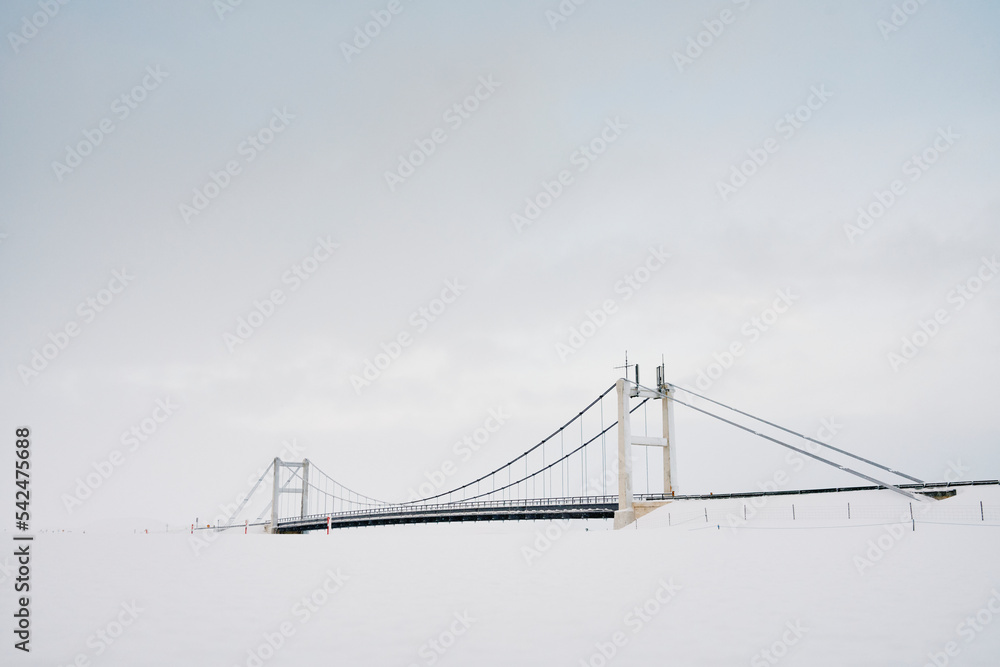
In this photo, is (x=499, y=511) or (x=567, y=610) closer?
(x=567, y=610)

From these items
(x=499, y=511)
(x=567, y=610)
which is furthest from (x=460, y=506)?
(x=567, y=610)

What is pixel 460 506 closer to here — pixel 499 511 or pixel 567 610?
pixel 499 511

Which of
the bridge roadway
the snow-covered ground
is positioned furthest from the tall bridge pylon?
the snow-covered ground

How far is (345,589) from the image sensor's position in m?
16.5

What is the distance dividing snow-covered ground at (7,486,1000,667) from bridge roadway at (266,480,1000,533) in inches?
653

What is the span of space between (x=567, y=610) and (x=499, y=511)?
4798cm

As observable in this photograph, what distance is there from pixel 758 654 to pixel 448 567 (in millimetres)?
15249

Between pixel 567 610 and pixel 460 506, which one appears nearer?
pixel 567 610

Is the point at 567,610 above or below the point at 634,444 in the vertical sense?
below

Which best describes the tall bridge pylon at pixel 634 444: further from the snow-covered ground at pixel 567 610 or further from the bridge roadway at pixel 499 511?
the snow-covered ground at pixel 567 610

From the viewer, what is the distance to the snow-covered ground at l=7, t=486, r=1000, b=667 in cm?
927

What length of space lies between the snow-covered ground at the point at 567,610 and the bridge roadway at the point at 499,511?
1659cm

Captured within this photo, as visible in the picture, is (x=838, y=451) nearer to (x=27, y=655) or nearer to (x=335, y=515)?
(x=27, y=655)

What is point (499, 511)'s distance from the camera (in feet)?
195
